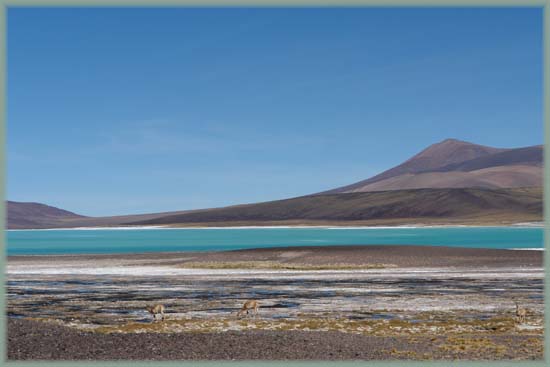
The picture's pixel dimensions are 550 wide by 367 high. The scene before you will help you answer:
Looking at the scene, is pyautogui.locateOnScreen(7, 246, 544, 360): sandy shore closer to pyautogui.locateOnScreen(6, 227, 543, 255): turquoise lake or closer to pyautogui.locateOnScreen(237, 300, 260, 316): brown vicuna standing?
pyautogui.locateOnScreen(237, 300, 260, 316): brown vicuna standing

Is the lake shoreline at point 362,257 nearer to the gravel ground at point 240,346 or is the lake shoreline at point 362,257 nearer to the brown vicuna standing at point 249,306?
the brown vicuna standing at point 249,306

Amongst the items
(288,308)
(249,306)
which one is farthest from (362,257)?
(249,306)

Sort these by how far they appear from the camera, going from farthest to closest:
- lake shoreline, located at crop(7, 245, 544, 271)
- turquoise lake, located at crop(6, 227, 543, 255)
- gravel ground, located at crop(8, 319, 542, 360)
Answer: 1. turquoise lake, located at crop(6, 227, 543, 255)
2. lake shoreline, located at crop(7, 245, 544, 271)
3. gravel ground, located at crop(8, 319, 542, 360)

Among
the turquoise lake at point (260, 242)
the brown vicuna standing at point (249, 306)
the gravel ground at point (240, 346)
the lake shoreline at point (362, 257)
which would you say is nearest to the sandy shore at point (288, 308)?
the gravel ground at point (240, 346)

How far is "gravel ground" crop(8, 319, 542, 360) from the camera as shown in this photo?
54.4 feet

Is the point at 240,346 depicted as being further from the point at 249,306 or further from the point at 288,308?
the point at 288,308

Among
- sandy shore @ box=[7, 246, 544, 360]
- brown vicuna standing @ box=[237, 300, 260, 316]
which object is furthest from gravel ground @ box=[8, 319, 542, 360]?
brown vicuna standing @ box=[237, 300, 260, 316]

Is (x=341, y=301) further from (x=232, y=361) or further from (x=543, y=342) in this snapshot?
(x=232, y=361)

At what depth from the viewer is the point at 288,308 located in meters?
28.4

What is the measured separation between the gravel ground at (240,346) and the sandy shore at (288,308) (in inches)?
1.4

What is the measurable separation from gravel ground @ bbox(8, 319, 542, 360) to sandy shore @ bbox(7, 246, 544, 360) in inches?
1.4

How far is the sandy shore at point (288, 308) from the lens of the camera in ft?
58.0

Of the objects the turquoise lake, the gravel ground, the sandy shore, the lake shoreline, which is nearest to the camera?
the gravel ground

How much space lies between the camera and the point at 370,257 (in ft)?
195
